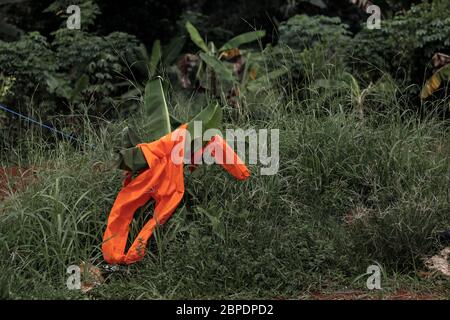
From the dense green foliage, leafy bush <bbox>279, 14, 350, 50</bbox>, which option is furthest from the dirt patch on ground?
leafy bush <bbox>279, 14, 350, 50</bbox>

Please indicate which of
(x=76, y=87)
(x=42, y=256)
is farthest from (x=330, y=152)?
(x=76, y=87)

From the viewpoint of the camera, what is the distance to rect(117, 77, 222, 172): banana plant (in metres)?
6.43

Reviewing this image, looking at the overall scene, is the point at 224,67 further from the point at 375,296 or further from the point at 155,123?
the point at 375,296

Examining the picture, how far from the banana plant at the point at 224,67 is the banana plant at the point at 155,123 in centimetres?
212

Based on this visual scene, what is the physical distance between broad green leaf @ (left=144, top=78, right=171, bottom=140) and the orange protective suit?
382mm

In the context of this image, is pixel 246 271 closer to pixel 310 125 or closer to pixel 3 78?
pixel 310 125

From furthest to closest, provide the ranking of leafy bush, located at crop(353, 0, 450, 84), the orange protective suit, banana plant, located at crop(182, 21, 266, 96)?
1. leafy bush, located at crop(353, 0, 450, 84)
2. banana plant, located at crop(182, 21, 266, 96)
3. the orange protective suit

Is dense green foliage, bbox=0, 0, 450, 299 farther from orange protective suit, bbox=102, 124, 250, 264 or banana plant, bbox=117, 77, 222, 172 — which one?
orange protective suit, bbox=102, 124, 250, 264

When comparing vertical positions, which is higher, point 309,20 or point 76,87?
point 309,20

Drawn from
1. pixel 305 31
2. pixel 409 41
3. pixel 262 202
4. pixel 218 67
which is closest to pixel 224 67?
pixel 218 67

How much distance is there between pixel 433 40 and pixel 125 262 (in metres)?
5.70

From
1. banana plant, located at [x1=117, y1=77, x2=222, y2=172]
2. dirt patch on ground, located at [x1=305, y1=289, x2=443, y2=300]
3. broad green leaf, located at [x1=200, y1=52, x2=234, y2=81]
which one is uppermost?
broad green leaf, located at [x1=200, y1=52, x2=234, y2=81]

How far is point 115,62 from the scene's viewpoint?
1116 centimetres

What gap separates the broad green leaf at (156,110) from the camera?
6.98 meters
